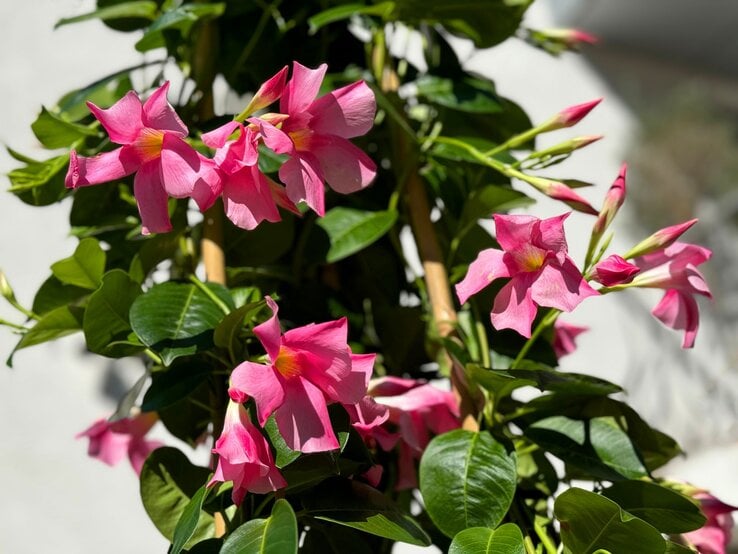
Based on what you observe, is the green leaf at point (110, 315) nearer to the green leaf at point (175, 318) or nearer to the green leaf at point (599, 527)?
the green leaf at point (175, 318)

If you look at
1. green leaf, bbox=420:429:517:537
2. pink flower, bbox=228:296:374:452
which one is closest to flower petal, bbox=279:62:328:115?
pink flower, bbox=228:296:374:452

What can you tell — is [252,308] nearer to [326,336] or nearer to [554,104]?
[326,336]

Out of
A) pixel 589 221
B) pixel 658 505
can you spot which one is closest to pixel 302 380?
pixel 658 505

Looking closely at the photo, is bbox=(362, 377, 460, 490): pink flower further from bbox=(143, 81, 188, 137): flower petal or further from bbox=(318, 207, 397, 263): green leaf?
bbox=(143, 81, 188, 137): flower petal

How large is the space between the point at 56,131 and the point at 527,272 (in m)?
0.32

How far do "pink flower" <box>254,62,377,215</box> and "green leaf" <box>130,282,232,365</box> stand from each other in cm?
10

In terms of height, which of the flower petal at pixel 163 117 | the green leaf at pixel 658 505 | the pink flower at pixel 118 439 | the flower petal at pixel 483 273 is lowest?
the pink flower at pixel 118 439

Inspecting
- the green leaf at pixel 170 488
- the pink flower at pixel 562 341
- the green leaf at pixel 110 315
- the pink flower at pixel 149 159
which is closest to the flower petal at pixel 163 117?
the pink flower at pixel 149 159

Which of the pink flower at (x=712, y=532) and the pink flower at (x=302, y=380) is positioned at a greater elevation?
the pink flower at (x=302, y=380)

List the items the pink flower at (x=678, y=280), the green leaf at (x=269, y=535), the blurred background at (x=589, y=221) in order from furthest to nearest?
the blurred background at (x=589, y=221), the pink flower at (x=678, y=280), the green leaf at (x=269, y=535)

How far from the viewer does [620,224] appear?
313 centimetres

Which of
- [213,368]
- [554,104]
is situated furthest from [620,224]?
[213,368]

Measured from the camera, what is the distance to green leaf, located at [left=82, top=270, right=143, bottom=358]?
47 centimetres

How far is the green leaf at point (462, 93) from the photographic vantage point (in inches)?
24.7
